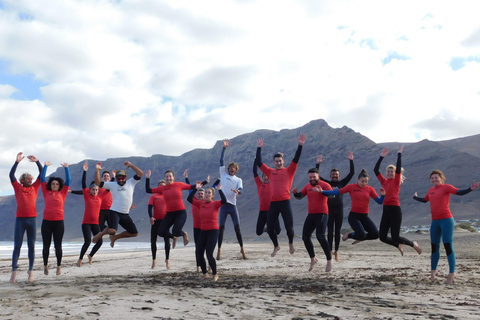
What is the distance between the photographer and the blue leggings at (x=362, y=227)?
32.5 feet

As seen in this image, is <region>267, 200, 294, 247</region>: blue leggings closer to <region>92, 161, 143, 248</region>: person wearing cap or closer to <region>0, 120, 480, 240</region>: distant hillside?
<region>92, 161, 143, 248</region>: person wearing cap

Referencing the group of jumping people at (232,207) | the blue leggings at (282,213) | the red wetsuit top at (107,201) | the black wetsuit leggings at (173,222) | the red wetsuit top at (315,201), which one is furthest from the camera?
the red wetsuit top at (107,201)

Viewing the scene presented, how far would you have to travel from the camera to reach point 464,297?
6.10m

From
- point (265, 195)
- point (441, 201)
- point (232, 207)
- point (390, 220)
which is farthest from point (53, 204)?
point (441, 201)

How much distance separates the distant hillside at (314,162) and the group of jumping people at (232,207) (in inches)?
2476

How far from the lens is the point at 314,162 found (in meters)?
115

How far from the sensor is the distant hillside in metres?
80.7

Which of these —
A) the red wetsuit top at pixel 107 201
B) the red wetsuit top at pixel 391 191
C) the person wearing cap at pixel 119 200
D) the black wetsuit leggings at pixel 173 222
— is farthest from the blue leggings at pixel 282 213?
the red wetsuit top at pixel 107 201

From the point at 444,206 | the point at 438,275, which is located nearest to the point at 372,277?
the point at 438,275

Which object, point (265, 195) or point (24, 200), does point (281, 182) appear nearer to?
point (265, 195)

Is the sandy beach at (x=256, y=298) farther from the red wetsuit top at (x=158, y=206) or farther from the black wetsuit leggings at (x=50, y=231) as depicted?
the red wetsuit top at (x=158, y=206)

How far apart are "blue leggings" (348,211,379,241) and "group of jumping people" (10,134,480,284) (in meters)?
0.02

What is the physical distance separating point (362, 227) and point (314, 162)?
349ft

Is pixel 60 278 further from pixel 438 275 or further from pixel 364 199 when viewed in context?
pixel 438 275
